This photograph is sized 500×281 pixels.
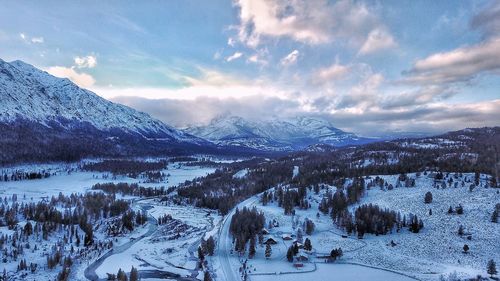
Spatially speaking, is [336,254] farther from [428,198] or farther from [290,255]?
[428,198]

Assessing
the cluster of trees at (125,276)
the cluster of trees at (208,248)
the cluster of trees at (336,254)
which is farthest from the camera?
the cluster of trees at (208,248)

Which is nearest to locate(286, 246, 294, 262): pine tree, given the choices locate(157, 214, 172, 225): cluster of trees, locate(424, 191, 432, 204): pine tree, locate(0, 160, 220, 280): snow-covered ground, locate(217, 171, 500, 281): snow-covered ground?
locate(217, 171, 500, 281): snow-covered ground

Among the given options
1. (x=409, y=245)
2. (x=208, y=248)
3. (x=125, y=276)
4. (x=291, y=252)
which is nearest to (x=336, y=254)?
(x=291, y=252)

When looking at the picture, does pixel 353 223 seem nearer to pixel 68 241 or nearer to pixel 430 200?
pixel 430 200

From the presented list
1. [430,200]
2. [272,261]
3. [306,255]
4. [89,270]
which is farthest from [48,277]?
[430,200]

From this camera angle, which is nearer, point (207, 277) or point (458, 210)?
point (207, 277)

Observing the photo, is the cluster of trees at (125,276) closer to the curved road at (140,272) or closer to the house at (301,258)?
→ the curved road at (140,272)

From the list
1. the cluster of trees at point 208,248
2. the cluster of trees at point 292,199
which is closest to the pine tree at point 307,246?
the cluster of trees at point 208,248
